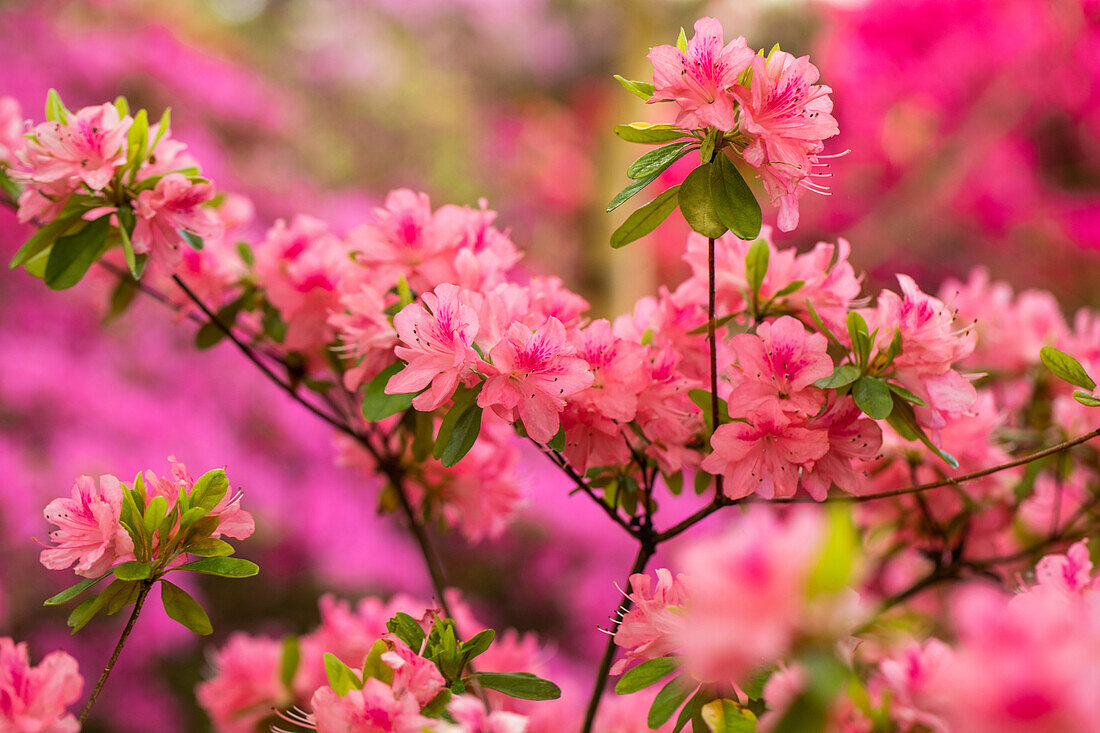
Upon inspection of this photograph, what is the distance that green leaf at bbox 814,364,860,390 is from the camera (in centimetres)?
58

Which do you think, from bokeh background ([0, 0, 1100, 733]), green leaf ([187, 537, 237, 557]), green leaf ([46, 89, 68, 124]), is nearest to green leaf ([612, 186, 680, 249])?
green leaf ([187, 537, 237, 557])

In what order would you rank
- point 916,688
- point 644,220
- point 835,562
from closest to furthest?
point 835,562
point 916,688
point 644,220

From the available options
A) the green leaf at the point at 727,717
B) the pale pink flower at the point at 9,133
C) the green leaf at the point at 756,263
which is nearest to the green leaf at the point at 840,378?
the green leaf at the point at 756,263

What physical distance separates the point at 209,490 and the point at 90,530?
82 mm

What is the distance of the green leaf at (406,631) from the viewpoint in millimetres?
610

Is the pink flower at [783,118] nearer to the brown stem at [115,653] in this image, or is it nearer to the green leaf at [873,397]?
the green leaf at [873,397]

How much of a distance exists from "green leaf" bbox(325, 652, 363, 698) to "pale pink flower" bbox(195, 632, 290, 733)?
336 millimetres

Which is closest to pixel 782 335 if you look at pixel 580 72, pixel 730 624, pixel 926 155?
pixel 730 624

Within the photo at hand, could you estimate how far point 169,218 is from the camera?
699 millimetres

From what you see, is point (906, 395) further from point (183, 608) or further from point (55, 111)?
point (55, 111)

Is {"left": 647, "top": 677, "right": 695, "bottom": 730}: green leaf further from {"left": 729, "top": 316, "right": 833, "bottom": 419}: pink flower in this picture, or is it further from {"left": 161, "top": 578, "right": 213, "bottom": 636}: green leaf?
{"left": 161, "top": 578, "right": 213, "bottom": 636}: green leaf

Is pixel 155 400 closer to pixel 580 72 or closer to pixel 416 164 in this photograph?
pixel 416 164

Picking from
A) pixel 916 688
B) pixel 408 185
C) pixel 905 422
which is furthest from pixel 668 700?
pixel 408 185

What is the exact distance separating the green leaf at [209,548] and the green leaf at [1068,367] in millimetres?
575
